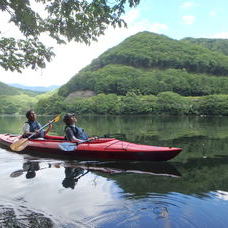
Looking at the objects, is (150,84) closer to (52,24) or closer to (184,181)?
(184,181)

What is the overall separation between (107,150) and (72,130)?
6.98ft

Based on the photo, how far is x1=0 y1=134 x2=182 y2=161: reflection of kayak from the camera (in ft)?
42.5

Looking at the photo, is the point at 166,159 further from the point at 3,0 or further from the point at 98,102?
the point at 98,102

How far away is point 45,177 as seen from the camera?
36.6 ft

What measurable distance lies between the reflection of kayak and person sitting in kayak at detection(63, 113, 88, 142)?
0.35 metres

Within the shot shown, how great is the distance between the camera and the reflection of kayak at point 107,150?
12969 millimetres

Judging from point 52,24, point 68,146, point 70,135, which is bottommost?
point 68,146

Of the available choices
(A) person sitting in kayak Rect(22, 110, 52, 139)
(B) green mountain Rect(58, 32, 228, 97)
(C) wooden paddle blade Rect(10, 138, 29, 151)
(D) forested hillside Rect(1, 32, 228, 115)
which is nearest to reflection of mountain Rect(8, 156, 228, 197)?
(C) wooden paddle blade Rect(10, 138, 29, 151)

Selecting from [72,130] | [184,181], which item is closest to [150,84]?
[72,130]

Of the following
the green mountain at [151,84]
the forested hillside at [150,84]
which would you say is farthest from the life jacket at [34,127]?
the green mountain at [151,84]

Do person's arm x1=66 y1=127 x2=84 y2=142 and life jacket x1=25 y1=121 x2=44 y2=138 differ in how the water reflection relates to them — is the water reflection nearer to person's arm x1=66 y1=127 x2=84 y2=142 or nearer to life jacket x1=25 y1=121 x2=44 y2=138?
person's arm x1=66 y1=127 x2=84 y2=142

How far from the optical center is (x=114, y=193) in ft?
29.5

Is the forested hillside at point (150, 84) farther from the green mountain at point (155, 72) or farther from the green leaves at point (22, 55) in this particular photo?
the green leaves at point (22, 55)

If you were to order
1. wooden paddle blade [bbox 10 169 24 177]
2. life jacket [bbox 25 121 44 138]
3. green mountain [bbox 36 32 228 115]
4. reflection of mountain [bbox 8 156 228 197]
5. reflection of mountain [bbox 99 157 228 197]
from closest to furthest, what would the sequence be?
reflection of mountain [bbox 99 157 228 197], reflection of mountain [bbox 8 156 228 197], wooden paddle blade [bbox 10 169 24 177], life jacket [bbox 25 121 44 138], green mountain [bbox 36 32 228 115]
